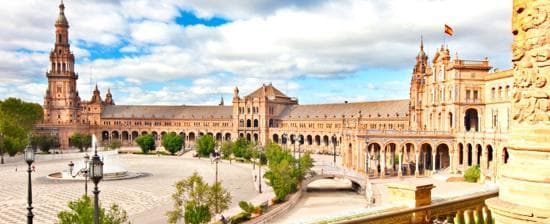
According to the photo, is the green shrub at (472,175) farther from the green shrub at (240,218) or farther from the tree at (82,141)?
the tree at (82,141)

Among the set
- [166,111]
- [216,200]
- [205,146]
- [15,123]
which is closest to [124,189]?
[216,200]

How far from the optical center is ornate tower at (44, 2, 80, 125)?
13050 centimetres

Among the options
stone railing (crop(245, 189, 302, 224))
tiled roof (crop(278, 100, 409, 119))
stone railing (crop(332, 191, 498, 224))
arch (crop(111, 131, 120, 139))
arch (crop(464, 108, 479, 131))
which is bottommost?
stone railing (crop(245, 189, 302, 224))

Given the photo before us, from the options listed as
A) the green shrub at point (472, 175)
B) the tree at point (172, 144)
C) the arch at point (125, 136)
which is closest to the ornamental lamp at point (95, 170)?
the green shrub at point (472, 175)

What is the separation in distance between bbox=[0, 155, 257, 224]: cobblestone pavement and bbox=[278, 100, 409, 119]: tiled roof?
35.4 m

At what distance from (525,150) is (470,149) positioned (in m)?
60.3

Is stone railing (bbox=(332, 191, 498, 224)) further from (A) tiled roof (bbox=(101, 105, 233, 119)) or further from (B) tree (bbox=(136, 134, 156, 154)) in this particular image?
(A) tiled roof (bbox=(101, 105, 233, 119))

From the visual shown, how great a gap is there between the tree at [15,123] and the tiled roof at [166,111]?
82.2 ft

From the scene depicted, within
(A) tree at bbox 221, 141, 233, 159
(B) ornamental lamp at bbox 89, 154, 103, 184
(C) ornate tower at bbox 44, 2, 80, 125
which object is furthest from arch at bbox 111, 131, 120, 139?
(B) ornamental lamp at bbox 89, 154, 103, 184

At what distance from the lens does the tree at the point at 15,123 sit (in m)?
85.4

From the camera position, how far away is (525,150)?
25.4ft

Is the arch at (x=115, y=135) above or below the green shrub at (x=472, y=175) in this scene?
above

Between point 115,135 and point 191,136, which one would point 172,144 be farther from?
point 115,135

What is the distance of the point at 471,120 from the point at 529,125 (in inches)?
2594
